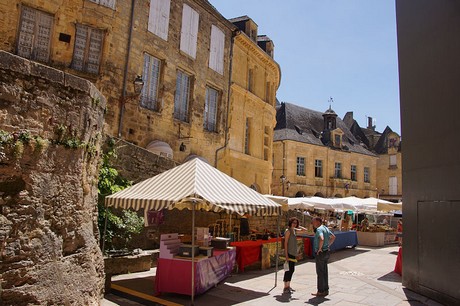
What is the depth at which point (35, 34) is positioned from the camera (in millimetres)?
10703

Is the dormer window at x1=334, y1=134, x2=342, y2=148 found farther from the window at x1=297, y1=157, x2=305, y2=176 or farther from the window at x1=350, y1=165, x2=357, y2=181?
the window at x1=297, y1=157, x2=305, y2=176

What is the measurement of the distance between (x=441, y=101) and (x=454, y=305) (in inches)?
135

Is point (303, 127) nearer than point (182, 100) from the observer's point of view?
No

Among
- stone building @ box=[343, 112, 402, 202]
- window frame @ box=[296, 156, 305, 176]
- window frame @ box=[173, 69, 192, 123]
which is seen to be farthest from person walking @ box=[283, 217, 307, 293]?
stone building @ box=[343, 112, 402, 202]

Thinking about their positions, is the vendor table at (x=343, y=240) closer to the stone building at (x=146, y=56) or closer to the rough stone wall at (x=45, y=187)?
the stone building at (x=146, y=56)

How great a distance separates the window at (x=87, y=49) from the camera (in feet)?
37.4

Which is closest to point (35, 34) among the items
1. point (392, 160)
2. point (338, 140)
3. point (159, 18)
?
point (159, 18)

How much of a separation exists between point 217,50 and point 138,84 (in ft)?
18.7

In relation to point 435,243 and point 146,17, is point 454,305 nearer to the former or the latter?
point 435,243

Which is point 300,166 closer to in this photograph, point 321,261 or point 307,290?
point 307,290

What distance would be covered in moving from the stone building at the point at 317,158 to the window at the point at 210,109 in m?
12.6

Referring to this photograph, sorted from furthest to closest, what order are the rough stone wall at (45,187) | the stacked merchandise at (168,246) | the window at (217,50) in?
1. the window at (217,50)
2. the stacked merchandise at (168,246)
3. the rough stone wall at (45,187)

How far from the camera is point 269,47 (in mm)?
21297

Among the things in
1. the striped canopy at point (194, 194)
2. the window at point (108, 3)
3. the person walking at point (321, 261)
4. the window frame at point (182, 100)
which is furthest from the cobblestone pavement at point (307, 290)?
the window at point (108, 3)
